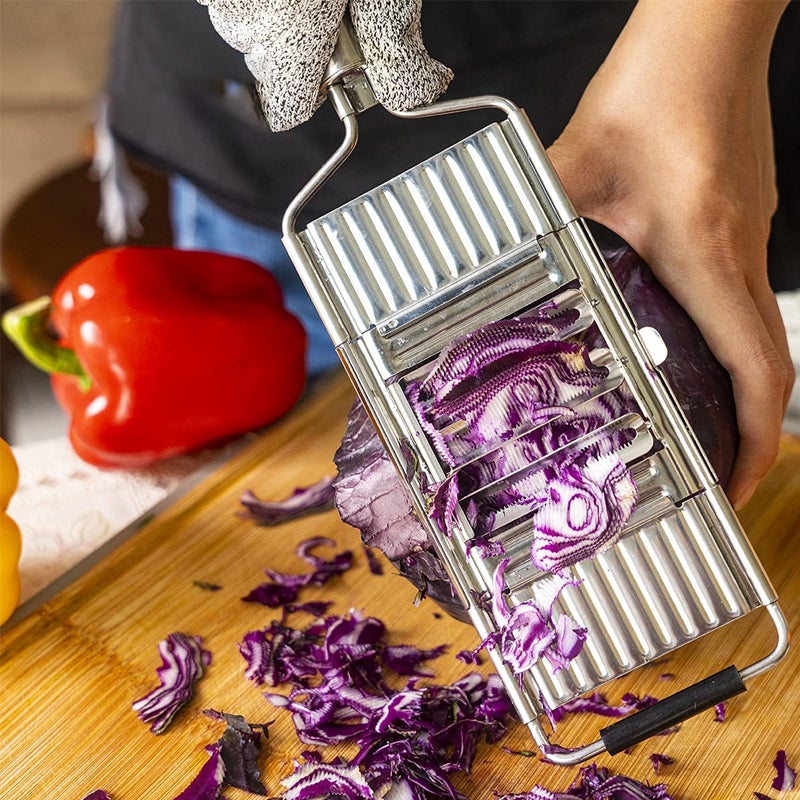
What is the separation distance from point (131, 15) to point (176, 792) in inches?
49.7

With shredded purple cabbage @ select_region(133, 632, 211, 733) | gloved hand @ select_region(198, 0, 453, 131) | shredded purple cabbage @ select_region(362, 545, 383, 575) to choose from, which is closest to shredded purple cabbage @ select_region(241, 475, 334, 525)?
shredded purple cabbage @ select_region(362, 545, 383, 575)

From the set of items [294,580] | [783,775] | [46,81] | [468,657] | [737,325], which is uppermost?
[46,81]

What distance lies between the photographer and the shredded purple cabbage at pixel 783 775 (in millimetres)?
898

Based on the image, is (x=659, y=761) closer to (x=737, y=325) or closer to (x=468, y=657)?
(x=468, y=657)

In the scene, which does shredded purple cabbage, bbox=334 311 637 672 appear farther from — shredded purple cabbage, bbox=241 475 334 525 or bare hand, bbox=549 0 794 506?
shredded purple cabbage, bbox=241 475 334 525

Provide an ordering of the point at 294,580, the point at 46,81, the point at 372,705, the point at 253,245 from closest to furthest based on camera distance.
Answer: the point at 372,705 < the point at 294,580 < the point at 253,245 < the point at 46,81

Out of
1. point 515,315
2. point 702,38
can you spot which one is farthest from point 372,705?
point 702,38

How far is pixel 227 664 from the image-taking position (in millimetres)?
1134

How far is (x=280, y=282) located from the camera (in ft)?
5.97

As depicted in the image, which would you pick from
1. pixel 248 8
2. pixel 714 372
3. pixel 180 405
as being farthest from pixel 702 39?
pixel 180 405

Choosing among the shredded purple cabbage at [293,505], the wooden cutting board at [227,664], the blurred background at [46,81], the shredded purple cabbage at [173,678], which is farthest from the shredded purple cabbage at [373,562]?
the blurred background at [46,81]

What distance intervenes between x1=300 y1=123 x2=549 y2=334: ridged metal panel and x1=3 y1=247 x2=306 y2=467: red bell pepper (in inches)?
31.3

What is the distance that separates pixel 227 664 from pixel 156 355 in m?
0.57

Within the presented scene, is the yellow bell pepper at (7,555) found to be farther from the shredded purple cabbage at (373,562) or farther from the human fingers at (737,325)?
the human fingers at (737,325)
